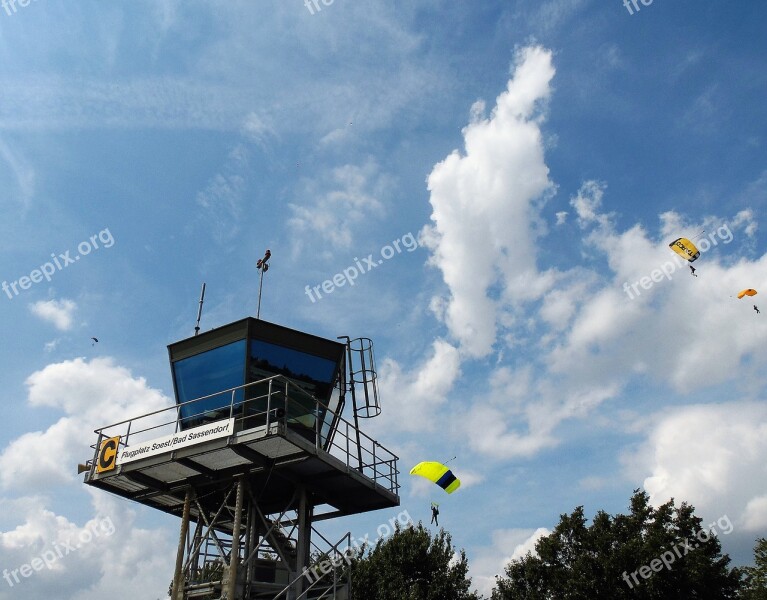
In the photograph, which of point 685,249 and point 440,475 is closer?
point 440,475

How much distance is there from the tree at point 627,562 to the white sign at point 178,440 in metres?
30.6

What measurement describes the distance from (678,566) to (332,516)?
1076 inches

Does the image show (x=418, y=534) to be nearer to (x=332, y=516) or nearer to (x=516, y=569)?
(x=516, y=569)

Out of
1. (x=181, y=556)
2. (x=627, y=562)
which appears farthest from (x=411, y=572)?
(x=181, y=556)

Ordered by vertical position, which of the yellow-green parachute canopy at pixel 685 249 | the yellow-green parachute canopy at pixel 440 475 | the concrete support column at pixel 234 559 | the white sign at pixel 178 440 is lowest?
the concrete support column at pixel 234 559

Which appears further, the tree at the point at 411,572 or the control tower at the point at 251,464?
the tree at the point at 411,572

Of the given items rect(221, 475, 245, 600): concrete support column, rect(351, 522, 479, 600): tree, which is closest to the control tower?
rect(221, 475, 245, 600): concrete support column

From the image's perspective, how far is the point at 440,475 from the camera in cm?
2852

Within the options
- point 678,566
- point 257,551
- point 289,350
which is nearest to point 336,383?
point 289,350

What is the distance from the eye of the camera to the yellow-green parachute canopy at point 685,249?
43750 mm

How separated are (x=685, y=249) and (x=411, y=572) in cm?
3011

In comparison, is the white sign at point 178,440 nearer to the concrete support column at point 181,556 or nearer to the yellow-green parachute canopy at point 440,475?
the concrete support column at point 181,556

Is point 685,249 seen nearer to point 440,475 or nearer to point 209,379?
point 440,475

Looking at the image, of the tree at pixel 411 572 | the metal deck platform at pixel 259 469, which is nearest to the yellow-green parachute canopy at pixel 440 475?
the metal deck platform at pixel 259 469
